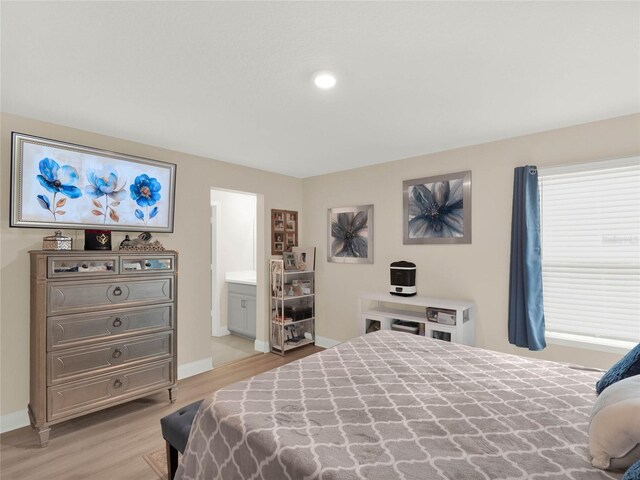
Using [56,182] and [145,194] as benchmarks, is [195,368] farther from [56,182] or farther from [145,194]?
[56,182]

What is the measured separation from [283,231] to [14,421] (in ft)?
10.6

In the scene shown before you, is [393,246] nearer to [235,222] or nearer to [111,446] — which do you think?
[235,222]

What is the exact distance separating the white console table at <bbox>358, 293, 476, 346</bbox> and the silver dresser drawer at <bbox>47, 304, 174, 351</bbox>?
215 cm

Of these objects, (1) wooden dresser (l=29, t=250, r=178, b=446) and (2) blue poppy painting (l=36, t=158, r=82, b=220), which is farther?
(2) blue poppy painting (l=36, t=158, r=82, b=220)

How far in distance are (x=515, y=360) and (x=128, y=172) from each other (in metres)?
3.57

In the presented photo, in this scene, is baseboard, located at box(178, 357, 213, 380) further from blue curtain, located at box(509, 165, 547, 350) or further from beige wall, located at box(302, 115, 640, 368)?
blue curtain, located at box(509, 165, 547, 350)

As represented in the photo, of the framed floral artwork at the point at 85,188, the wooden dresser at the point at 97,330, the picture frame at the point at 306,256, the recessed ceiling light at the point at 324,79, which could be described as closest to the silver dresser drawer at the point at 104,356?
the wooden dresser at the point at 97,330

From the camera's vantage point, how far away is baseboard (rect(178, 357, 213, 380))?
3518mm

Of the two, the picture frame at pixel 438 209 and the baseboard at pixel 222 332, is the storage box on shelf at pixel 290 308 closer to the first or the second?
the baseboard at pixel 222 332

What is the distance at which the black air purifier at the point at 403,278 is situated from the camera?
3.61m

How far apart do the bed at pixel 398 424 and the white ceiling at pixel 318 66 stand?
180 centimetres

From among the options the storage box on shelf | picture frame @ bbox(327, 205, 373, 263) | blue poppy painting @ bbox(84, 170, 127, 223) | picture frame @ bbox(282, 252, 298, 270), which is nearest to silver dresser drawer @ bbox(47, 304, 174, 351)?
blue poppy painting @ bbox(84, 170, 127, 223)

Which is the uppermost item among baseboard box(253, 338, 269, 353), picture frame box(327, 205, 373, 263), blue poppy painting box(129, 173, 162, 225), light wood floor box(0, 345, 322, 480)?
blue poppy painting box(129, 173, 162, 225)

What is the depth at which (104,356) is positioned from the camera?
2.62 meters
